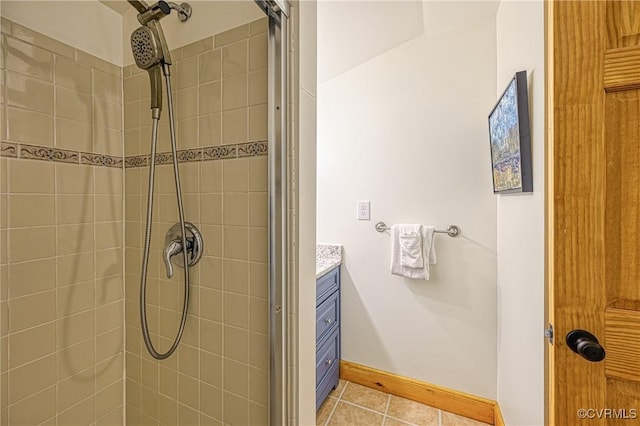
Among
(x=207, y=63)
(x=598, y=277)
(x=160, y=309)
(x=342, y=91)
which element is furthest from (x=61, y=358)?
(x=342, y=91)

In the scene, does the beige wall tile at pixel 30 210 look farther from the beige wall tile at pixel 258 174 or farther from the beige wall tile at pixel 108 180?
the beige wall tile at pixel 258 174

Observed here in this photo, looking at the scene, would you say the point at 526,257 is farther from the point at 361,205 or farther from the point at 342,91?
the point at 342,91

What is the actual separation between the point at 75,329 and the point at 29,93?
0.85 meters

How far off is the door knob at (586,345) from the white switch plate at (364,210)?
4.53ft

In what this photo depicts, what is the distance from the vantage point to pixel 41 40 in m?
0.96

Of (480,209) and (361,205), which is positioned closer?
(480,209)

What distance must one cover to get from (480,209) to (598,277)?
44.7 inches

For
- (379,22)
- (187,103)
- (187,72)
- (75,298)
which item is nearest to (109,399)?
(75,298)

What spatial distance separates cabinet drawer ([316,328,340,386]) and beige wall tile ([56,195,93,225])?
4.29ft

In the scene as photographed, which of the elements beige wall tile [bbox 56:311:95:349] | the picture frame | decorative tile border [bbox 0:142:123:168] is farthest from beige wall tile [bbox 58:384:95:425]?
the picture frame

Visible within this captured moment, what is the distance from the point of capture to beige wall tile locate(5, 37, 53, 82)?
90cm

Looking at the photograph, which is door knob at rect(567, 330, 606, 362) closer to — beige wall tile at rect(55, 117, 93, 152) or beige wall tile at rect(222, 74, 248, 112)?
beige wall tile at rect(222, 74, 248, 112)

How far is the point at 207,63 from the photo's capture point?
39.6 inches

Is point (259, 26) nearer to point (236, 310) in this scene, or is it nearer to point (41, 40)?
point (41, 40)
